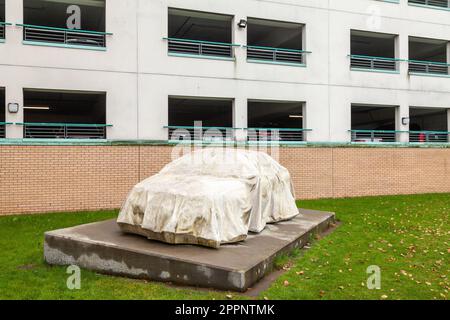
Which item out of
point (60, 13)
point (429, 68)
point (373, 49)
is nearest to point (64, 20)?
point (60, 13)

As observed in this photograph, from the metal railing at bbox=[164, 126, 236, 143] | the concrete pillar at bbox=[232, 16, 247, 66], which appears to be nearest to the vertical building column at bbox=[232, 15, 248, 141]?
the concrete pillar at bbox=[232, 16, 247, 66]

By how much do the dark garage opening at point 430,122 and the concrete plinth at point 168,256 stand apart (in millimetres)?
15208

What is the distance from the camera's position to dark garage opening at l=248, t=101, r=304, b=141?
14.8 metres

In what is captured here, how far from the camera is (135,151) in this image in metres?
12.8

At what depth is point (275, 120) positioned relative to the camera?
23.6m

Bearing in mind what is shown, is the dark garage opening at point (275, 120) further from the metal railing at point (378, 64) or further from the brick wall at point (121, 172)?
the metal railing at point (378, 64)

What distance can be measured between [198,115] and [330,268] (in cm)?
1915

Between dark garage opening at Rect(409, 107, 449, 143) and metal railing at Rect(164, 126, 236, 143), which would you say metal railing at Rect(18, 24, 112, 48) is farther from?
dark garage opening at Rect(409, 107, 449, 143)

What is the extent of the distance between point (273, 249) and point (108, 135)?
834cm

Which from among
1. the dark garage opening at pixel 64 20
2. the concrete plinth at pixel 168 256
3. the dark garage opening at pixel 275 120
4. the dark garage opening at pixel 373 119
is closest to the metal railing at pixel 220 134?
the dark garage opening at pixel 275 120

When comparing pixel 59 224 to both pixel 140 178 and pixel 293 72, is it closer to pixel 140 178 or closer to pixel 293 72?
pixel 140 178

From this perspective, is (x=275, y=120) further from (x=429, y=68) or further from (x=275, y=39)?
(x=429, y=68)

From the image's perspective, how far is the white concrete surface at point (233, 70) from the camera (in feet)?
39.9
